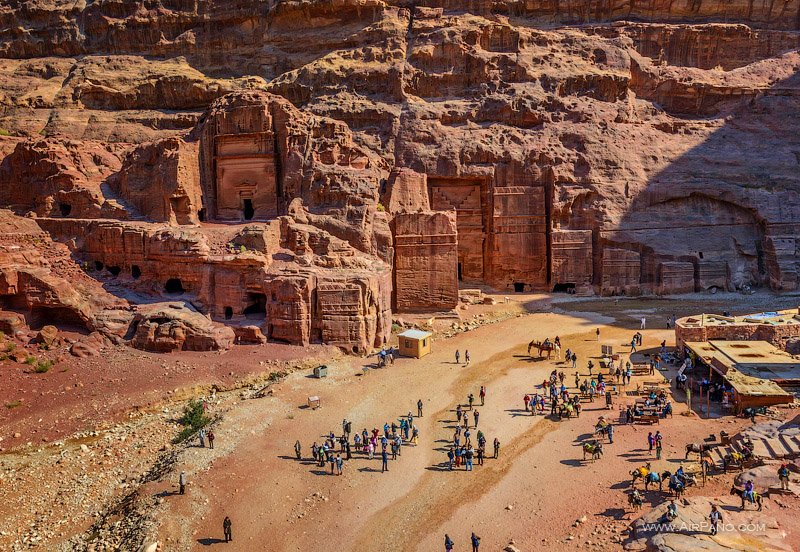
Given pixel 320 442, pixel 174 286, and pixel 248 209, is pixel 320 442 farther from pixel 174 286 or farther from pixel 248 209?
pixel 248 209

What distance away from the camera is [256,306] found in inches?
1085

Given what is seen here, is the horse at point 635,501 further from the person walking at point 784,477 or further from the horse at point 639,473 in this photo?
the person walking at point 784,477

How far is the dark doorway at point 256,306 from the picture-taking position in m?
26.8

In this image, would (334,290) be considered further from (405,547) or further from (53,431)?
(405,547)

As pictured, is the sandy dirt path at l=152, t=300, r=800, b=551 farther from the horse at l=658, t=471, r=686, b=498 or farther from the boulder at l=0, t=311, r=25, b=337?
the boulder at l=0, t=311, r=25, b=337

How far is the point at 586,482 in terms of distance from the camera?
15.6 m

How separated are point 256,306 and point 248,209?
9.01 meters

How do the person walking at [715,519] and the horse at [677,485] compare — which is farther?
the horse at [677,485]

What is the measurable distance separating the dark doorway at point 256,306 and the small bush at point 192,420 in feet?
22.1

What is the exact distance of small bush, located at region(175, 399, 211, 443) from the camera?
760 inches

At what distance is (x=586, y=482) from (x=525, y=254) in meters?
23.1

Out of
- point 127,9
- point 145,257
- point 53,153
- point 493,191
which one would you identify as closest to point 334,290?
point 145,257

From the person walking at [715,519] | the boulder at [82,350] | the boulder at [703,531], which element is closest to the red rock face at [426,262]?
the boulder at [82,350]

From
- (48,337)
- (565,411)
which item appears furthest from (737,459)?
(48,337)
